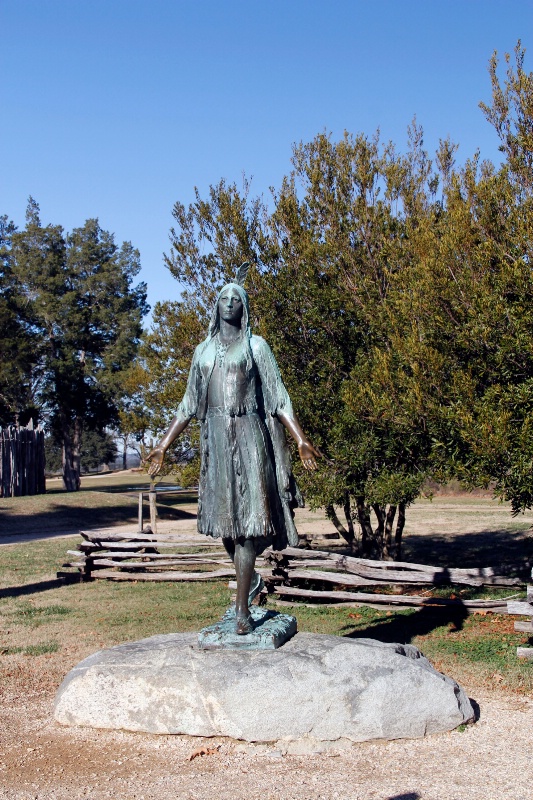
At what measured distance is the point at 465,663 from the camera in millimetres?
7762

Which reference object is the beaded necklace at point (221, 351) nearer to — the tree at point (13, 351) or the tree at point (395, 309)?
the tree at point (395, 309)

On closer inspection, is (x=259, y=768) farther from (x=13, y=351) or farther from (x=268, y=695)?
(x=13, y=351)

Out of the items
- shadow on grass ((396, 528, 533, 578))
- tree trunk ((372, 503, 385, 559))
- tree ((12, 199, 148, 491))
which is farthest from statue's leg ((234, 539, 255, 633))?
tree ((12, 199, 148, 491))

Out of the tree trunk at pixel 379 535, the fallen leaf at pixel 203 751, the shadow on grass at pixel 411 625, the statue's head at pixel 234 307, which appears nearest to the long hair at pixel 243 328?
the statue's head at pixel 234 307

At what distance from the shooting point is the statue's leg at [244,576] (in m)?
6.18

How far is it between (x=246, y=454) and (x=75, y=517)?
2149cm

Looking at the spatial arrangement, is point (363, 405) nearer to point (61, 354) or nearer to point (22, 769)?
point (22, 769)

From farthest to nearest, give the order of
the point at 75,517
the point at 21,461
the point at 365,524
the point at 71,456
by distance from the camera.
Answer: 1. the point at 71,456
2. the point at 21,461
3. the point at 75,517
4. the point at 365,524

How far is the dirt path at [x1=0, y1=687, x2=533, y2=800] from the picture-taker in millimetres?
4754

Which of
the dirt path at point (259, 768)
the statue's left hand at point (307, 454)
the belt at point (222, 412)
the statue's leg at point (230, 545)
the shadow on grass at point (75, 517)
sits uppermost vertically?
the belt at point (222, 412)

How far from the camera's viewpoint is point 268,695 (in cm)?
→ 548

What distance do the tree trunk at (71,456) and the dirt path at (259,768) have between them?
118 feet

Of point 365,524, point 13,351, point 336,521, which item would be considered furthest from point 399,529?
point 13,351

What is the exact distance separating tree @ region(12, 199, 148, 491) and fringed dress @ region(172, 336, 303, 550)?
116 feet
